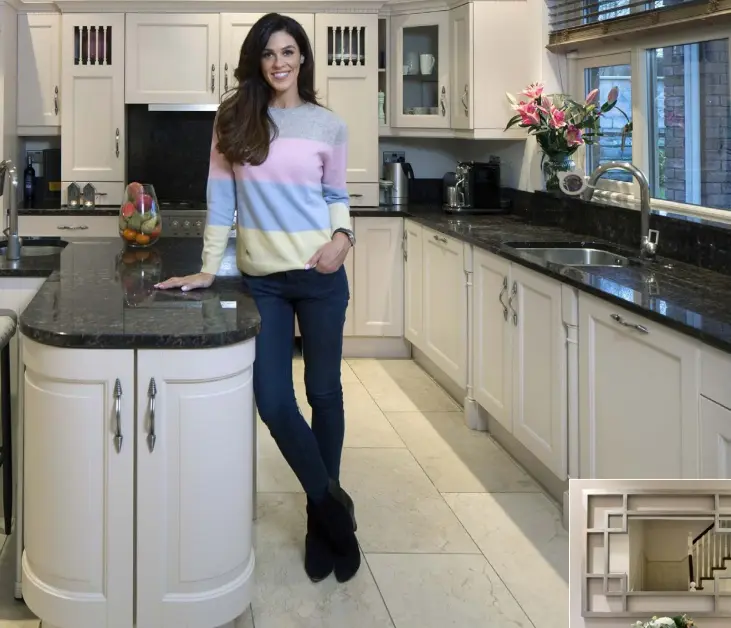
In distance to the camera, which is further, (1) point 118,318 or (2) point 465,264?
(2) point 465,264

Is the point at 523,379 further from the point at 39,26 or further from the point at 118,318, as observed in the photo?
the point at 39,26

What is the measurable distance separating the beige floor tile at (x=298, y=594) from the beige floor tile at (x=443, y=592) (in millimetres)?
44

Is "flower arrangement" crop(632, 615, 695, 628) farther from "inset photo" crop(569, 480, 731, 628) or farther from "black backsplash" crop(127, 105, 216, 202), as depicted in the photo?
"black backsplash" crop(127, 105, 216, 202)

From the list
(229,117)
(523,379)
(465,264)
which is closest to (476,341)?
(465,264)

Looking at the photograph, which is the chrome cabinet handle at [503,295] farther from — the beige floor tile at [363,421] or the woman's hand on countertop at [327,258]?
the woman's hand on countertop at [327,258]

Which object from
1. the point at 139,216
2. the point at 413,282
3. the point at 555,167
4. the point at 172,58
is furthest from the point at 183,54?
the point at 139,216

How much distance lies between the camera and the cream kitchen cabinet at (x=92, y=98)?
533 cm

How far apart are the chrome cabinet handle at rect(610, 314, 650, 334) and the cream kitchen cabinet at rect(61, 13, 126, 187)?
367 cm

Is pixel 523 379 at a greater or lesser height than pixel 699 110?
lesser

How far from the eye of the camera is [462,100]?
511 cm

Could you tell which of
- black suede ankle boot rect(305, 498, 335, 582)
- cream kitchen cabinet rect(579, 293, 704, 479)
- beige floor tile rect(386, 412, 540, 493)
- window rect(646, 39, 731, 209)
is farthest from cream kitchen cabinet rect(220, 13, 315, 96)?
black suede ankle boot rect(305, 498, 335, 582)

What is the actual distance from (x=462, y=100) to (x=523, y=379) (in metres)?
2.22

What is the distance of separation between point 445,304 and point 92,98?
2.44m

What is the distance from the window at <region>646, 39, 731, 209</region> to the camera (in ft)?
11.1
